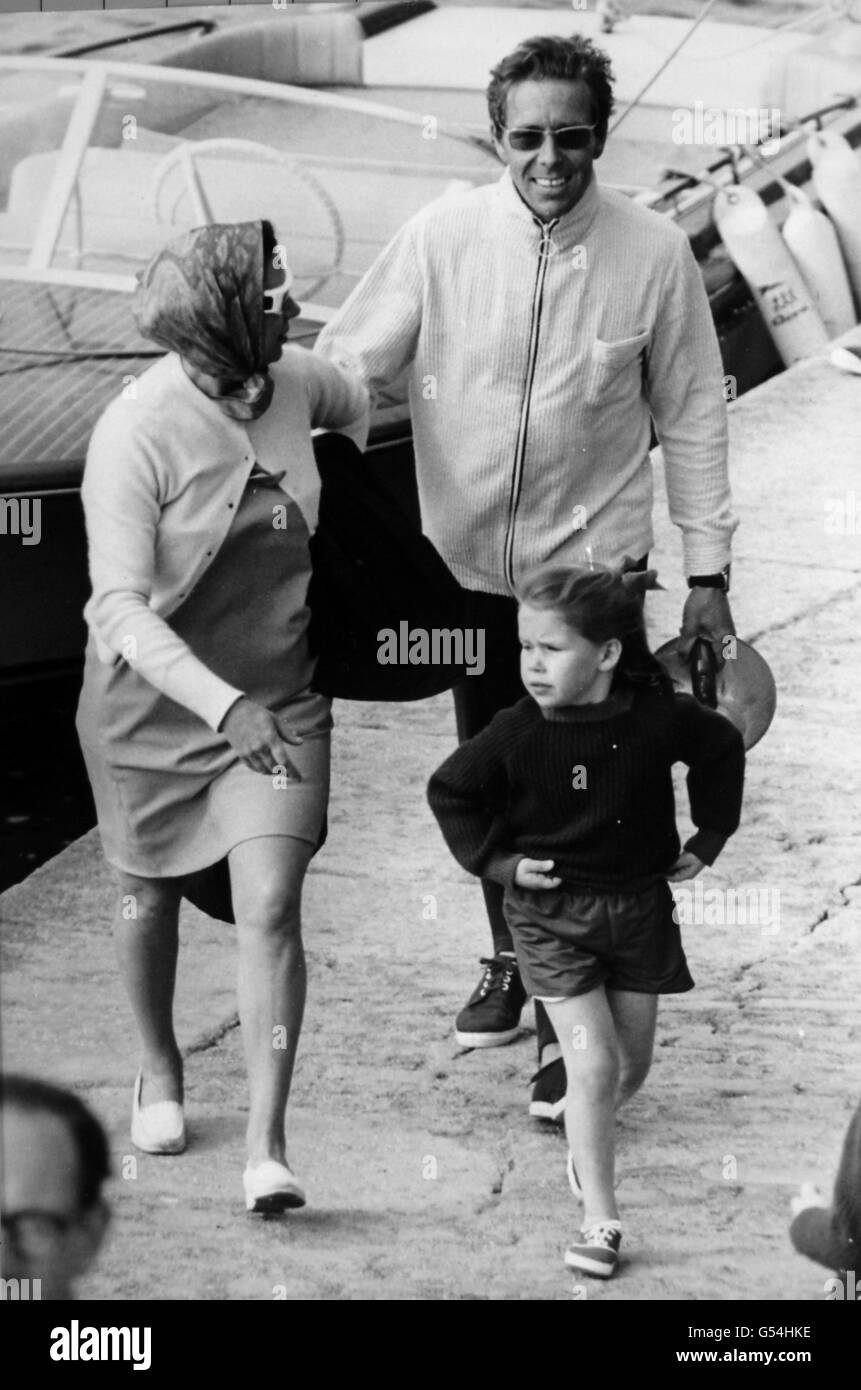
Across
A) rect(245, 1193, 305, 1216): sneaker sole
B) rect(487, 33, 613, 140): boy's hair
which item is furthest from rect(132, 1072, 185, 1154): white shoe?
rect(487, 33, 613, 140): boy's hair

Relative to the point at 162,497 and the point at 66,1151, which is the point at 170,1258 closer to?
the point at 66,1151

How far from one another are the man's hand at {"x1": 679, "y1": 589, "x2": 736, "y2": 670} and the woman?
581 millimetres

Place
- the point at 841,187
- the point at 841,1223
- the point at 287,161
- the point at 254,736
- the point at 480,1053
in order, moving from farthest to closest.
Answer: the point at 287,161 → the point at 841,187 → the point at 480,1053 → the point at 254,736 → the point at 841,1223

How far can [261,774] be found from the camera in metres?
3.25

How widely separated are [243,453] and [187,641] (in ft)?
0.90

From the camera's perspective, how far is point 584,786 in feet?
10.7

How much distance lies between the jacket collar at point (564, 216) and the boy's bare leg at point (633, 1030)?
1.08 meters

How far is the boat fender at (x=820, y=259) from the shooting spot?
4574 mm

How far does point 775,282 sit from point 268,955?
206 centimetres

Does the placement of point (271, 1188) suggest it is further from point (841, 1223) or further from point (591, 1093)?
point (841, 1223)

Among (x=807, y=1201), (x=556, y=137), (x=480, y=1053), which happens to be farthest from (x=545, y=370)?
(x=807, y=1201)

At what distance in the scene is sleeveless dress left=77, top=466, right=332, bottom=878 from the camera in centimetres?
333

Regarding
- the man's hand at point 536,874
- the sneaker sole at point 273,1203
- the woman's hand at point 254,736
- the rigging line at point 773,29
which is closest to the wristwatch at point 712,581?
the man's hand at point 536,874

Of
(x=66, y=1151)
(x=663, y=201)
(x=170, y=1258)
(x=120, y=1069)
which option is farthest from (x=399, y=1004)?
(x=663, y=201)
